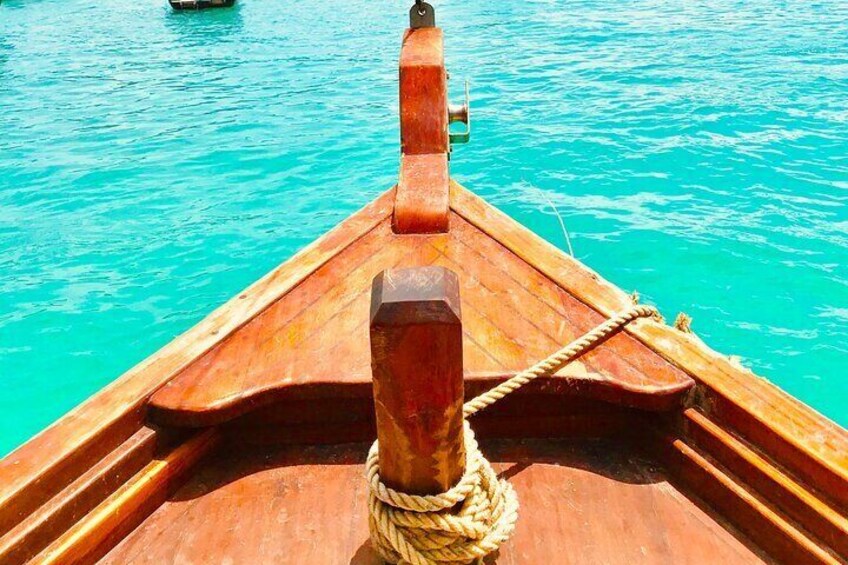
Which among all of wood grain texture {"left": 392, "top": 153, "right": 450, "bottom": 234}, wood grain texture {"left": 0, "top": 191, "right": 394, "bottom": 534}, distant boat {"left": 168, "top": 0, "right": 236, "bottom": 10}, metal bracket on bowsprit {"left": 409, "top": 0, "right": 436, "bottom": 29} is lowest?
wood grain texture {"left": 0, "top": 191, "right": 394, "bottom": 534}

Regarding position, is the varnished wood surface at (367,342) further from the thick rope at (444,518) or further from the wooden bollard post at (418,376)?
the wooden bollard post at (418,376)

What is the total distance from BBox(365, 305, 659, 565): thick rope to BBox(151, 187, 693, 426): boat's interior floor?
41 centimetres

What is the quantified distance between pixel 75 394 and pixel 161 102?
26.0ft

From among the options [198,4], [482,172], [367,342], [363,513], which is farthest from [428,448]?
[198,4]

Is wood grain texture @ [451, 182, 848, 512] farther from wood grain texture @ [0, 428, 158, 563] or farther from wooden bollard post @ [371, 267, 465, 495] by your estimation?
wood grain texture @ [0, 428, 158, 563]

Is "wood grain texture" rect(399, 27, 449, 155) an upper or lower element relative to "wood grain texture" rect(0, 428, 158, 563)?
upper

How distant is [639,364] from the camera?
1853 millimetres

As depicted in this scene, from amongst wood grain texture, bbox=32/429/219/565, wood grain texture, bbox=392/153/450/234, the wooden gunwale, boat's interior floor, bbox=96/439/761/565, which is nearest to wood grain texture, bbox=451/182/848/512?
the wooden gunwale

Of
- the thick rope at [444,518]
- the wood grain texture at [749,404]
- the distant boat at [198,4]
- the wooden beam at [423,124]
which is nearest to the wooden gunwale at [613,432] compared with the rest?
the wood grain texture at [749,404]

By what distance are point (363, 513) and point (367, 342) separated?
18.2 inches

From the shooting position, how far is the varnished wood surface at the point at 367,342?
180 cm

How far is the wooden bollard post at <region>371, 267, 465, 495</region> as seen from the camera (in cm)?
112

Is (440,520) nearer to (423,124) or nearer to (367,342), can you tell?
(367,342)

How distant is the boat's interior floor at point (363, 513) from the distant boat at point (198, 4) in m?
21.4
